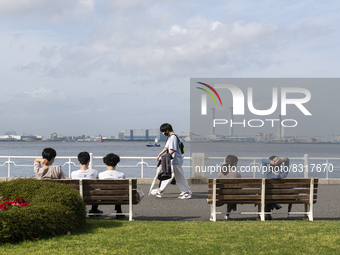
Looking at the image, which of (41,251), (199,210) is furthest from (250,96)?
(41,251)

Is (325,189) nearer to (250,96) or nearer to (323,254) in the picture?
(250,96)

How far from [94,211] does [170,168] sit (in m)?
2.90

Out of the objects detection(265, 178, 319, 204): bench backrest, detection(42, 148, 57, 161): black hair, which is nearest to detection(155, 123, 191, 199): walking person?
detection(42, 148, 57, 161): black hair

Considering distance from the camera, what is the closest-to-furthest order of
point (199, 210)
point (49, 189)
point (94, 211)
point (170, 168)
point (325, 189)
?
point (49, 189)
point (94, 211)
point (199, 210)
point (170, 168)
point (325, 189)

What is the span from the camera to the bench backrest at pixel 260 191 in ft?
24.0

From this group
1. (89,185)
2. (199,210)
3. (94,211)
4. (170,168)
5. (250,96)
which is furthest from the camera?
(250,96)

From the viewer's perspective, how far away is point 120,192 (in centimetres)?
725

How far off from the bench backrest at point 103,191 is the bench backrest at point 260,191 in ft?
4.80

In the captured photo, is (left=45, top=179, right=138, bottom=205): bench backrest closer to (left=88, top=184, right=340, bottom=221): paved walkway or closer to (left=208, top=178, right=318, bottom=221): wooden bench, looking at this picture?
(left=88, top=184, right=340, bottom=221): paved walkway

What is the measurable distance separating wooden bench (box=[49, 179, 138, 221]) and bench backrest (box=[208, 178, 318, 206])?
55.1 inches

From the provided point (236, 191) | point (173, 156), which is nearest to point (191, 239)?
point (236, 191)

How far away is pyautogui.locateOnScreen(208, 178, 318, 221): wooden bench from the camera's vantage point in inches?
288

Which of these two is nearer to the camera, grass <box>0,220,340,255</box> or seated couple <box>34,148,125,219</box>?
grass <box>0,220,340,255</box>

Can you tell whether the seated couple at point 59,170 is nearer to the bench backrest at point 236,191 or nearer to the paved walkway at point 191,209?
the paved walkway at point 191,209
